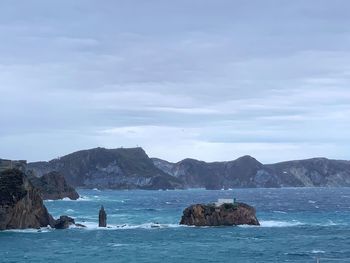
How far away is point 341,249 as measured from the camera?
94.6m

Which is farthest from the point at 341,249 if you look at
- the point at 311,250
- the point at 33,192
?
the point at 33,192

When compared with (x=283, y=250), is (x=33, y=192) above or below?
above

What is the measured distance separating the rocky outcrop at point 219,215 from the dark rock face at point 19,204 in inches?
1104

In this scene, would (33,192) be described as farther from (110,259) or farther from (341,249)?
(341,249)

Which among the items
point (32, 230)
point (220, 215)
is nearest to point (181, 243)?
point (220, 215)

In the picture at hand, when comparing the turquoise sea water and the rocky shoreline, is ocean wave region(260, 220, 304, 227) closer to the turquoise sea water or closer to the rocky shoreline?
the turquoise sea water

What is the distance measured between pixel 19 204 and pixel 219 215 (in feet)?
124

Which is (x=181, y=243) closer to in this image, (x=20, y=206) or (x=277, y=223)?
(x=20, y=206)

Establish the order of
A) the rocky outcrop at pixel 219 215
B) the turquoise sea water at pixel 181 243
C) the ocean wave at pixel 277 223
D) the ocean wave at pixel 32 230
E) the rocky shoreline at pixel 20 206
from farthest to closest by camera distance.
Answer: the ocean wave at pixel 277 223 < the rocky outcrop at pixel 219 215 < the rocky shoreline at pixel 20 206 < the ocean wave at pixel 32 230 < the turquoise sea water at pixel 181 243

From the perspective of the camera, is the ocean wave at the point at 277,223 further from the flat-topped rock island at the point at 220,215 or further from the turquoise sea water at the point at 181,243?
the flat-topped rock island at the point at 220,215

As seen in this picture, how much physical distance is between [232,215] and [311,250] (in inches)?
1498

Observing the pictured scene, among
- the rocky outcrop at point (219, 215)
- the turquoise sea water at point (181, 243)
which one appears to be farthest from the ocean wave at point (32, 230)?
the rocky outcrop at point (219, 215)

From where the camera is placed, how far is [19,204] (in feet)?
401

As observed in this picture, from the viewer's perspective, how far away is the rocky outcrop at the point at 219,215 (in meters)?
132
